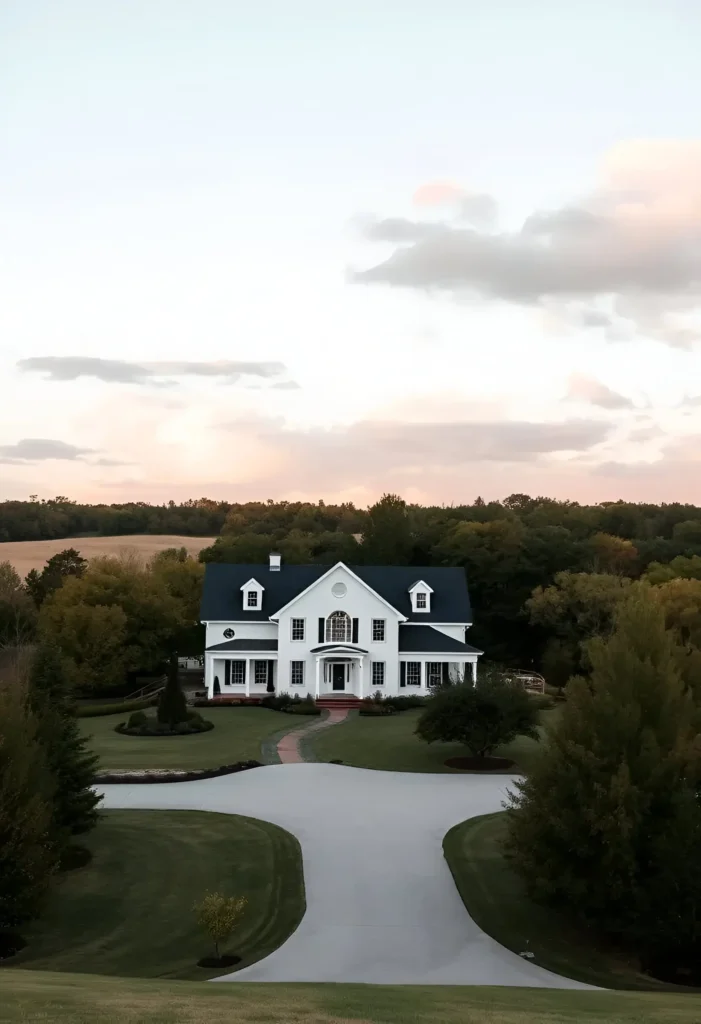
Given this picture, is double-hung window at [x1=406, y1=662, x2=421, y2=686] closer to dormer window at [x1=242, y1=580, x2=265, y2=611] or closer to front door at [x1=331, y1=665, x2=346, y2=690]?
front door at [x1=331, y1=665, x2=346, y2=690]

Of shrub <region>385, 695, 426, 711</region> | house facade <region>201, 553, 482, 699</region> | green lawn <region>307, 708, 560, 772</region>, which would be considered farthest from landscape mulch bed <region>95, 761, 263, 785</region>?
house facade <region>201, 553, 482, 699</region>

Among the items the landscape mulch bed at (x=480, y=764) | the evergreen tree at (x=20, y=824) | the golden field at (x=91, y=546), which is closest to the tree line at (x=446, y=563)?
the landscape mulch bed at (x=480, y=764)

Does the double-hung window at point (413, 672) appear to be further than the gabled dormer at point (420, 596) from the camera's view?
No

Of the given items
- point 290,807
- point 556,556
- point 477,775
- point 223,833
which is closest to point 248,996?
point 223,833

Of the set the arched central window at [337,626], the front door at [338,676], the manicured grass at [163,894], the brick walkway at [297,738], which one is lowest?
the brick walkway at [297,738]

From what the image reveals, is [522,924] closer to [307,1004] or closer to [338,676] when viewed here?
[307,1004]

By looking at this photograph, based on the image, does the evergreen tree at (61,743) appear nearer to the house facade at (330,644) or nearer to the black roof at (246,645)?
the house facade at (330,644)

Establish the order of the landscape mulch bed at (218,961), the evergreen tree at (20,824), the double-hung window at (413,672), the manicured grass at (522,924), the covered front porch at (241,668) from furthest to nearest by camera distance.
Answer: the double-hung window at (413,672) < the covered front porch at (241,668) < the manicured grass at (522,924) < the evergreen tree at (20,824) < the landscape mulch bed at (218,961)
